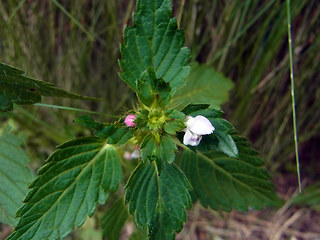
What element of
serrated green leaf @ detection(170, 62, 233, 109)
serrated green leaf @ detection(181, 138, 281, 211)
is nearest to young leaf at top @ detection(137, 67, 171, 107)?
serrated green leaf @ detection(181, 138, 281, 211)

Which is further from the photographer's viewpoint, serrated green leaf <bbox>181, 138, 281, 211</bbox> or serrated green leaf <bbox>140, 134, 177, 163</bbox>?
serrated green leaf <bbox>181, 138, 281, 211</bbox>

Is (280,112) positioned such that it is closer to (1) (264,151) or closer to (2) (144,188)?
(1) (264,151)

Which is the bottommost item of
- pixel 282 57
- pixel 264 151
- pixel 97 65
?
pixel 264 151

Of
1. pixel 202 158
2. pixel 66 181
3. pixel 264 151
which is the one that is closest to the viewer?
pixel 66 181

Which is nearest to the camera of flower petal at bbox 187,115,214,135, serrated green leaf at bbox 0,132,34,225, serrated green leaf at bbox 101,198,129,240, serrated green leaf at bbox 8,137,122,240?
flower petal at bbox 187,115,214,135

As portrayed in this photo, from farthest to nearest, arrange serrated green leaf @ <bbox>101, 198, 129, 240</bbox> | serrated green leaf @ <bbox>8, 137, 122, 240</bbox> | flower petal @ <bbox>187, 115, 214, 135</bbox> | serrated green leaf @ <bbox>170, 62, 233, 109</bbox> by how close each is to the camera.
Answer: serrated green leaf @ <bbox>170, 62, 233, 109</bbox>, serrated green leaf @ <bbox>101, 198, 129, 240</bbox>, serrated green leaf @ <bbox>8, 137, 122, 240</bbox>, flower petal @ <bbox>187, 115, 214, 135</bbox>

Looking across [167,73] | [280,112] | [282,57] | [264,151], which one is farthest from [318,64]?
[167,73]

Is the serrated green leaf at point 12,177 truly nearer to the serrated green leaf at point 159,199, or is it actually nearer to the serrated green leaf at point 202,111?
the serrated green leaf at point 159,199

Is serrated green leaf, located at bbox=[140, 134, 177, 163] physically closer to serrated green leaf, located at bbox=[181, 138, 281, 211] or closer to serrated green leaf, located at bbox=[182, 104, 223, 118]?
serrated green leaf, located at bbox=[182, 104, 223, 118]
